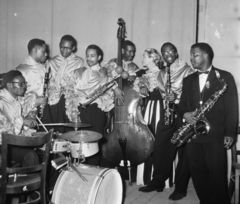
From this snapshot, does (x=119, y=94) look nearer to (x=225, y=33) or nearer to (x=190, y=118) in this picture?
(x=190, y=118)

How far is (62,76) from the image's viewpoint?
162 inches

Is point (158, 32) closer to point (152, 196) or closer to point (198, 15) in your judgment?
point (198, 15)

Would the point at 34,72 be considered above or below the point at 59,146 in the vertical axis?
above

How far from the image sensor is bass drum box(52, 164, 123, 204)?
7.76 feet

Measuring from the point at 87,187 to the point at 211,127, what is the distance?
129 cm

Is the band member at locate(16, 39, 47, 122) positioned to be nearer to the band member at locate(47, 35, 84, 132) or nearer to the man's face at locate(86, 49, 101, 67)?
the band member at locate(47, 35, 84, 132)

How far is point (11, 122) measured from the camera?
2.90 metres

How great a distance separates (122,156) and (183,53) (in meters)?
2.28

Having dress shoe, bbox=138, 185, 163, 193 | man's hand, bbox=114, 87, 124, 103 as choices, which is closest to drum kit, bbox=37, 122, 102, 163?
man's hand, bbox=114, 87, 124, 103

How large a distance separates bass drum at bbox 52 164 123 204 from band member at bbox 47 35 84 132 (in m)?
1.65

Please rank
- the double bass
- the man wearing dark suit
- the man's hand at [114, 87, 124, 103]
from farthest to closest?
the man's hand at [114, 87, 124, 103] < the double bass < the man wearing dark suit

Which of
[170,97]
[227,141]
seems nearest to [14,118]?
[170,97]

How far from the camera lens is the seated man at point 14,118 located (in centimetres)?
287

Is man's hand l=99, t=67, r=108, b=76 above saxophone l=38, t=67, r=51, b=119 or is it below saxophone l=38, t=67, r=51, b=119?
above
